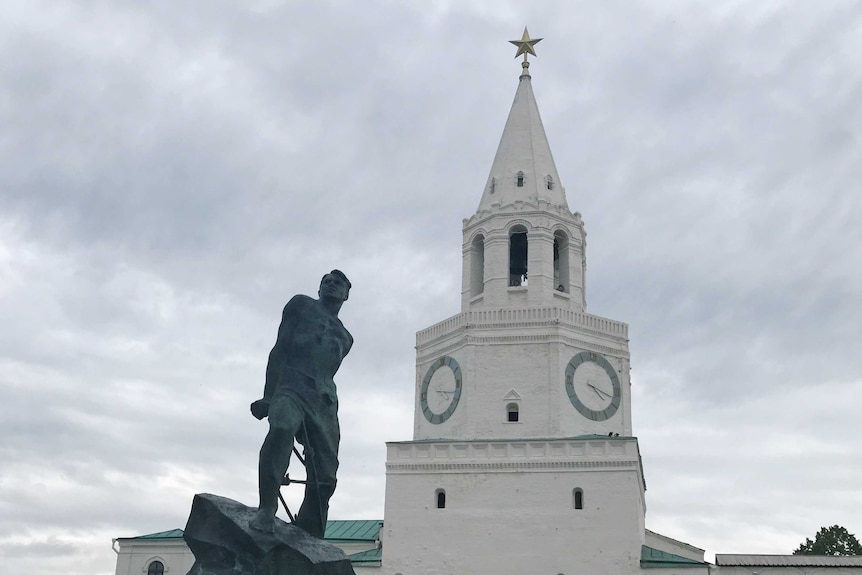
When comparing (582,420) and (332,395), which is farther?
(582,420)

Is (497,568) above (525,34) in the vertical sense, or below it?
below

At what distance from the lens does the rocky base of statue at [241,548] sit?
14.1 m

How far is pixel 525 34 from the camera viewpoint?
51.1 meters

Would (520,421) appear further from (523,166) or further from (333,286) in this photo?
(333,286)

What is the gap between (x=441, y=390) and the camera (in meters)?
44.1

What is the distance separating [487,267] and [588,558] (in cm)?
1261

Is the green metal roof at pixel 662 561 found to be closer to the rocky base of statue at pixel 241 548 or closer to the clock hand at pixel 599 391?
the clock hand at pixel 599 391

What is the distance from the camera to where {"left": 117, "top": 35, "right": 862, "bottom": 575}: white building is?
3991cm

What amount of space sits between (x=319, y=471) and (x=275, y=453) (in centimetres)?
107

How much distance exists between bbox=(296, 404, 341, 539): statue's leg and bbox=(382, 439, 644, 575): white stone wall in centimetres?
2545

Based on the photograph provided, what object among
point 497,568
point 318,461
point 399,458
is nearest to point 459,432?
point 399,458

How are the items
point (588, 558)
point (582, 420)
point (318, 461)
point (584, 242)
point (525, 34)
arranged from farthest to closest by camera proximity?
point (525, 34) → point (584, 242) → point (582, 420) → point (588, 558) → point (318, 461)

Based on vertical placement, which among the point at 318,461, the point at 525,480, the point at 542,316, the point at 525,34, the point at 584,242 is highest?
the point at 525,34

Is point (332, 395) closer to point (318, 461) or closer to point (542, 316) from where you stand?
point (318, 461)
